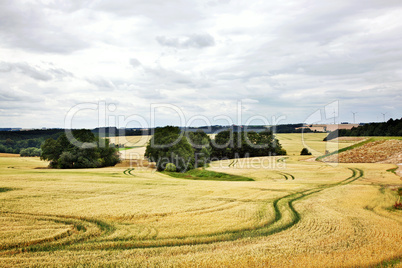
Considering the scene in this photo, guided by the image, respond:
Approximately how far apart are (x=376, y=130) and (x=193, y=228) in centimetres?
11318

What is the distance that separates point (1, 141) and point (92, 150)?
205ft

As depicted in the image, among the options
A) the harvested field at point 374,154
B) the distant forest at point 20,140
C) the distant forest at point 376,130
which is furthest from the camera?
the distant forest at point 376,130

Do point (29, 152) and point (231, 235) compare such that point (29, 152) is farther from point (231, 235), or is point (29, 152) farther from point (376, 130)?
point (376, 130)

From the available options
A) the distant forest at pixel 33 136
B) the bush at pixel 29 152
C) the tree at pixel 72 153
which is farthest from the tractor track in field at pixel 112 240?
the bush at pixel 29 152

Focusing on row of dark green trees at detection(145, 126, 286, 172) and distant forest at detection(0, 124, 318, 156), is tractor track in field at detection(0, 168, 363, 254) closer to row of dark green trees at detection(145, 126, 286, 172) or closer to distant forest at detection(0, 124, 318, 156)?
row of dark green trees at detection(145, 126, 286, 172)

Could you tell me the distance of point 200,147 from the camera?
80.9 metres

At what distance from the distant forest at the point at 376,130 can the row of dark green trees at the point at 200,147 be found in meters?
30.0

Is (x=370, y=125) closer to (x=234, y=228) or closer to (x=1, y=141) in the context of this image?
(x=234, y=228)

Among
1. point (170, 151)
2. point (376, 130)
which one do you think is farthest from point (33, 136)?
point (376, 130)

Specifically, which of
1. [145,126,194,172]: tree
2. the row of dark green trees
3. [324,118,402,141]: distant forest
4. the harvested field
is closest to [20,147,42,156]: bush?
the row of dark green trees

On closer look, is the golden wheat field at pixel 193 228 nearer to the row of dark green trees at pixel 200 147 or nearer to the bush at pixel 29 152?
the row of dark green trees at pixel 200 147

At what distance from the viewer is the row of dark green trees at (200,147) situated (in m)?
60.6

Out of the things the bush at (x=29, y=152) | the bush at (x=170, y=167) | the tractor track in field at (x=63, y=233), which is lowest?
the bush at (x=170, y=167)

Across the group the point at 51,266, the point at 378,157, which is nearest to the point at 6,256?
the point at 51,266
